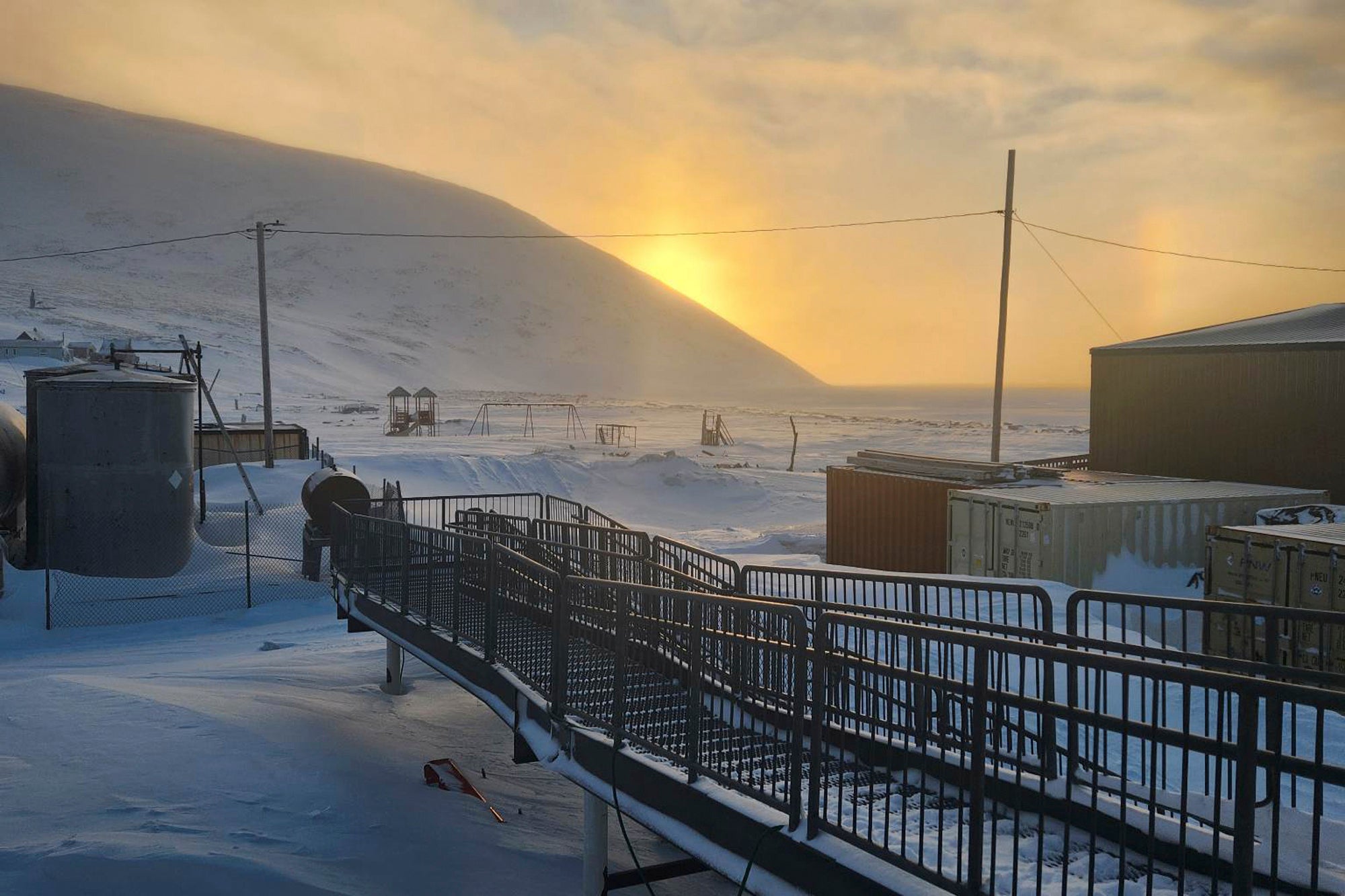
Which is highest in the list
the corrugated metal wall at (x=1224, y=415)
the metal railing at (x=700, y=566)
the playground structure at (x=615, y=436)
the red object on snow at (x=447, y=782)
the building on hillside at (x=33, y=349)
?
the building on hillside at (x=33, y=349)

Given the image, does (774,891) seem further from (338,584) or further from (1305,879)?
(338,584)

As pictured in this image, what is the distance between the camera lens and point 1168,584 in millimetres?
19734

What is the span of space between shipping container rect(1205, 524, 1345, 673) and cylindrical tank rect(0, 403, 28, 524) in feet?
70.5

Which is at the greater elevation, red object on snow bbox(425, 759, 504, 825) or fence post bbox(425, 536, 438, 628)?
fence post bbox(425, 536, 438, 628)

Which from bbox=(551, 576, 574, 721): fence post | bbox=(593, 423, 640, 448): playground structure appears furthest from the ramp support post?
bbox=(593, 423, 640, 448): playground structure

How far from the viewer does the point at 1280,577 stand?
49.6 feet

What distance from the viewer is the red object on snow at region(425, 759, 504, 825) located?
9.95m

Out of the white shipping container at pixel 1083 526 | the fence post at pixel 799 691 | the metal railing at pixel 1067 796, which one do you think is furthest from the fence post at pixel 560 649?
the white shipping container at pixel 1083 526

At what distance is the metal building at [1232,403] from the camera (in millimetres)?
24344

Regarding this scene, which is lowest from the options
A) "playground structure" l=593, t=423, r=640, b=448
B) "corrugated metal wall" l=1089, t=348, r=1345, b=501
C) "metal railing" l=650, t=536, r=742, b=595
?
"playground structure" l=593, t=423, r=640, b=448

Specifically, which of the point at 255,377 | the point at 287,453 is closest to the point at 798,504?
the point at 287,453

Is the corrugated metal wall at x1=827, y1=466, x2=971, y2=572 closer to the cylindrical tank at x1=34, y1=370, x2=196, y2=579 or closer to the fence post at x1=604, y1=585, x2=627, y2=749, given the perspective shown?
the cylindrical tank at x1=34, y1=370, x2=196, y2=579

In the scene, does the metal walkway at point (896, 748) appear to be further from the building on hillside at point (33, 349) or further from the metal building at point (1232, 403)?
the building on hillside at point (33, 349)

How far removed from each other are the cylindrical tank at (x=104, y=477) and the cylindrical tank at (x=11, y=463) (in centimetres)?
74
